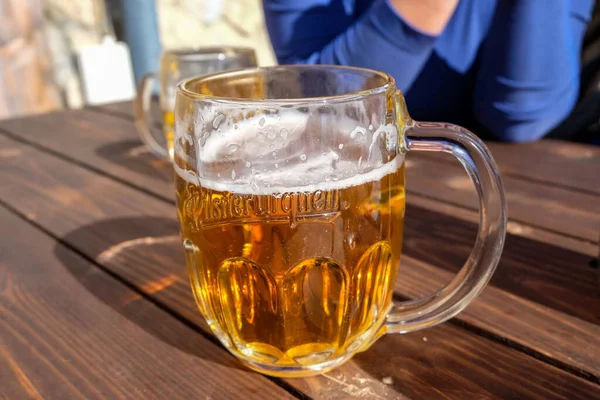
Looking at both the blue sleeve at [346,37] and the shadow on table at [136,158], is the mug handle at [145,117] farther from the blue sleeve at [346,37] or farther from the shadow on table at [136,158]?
the blue sleeve at [346,37]

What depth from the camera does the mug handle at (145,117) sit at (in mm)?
991

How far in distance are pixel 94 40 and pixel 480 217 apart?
2.43 meters

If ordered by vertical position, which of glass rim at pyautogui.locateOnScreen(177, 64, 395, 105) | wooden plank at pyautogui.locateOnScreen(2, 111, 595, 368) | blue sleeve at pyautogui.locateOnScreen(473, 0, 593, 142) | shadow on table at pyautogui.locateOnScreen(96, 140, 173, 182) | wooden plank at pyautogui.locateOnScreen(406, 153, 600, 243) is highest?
A: glass rim at pyautogui.locateOnScreen(177, 64, 395, 105)

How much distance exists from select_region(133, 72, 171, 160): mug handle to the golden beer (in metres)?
0.53

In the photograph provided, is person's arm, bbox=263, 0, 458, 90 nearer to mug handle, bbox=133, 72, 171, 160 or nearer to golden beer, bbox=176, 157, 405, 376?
mug handle, bbox=133, 72, 171, 160

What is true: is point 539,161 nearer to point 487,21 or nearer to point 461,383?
point 487,21

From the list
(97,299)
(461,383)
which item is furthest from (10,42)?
(461,383)

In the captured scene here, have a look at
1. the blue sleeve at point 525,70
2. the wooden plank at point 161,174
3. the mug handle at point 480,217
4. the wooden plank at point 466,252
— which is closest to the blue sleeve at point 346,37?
the blue sleeve at point 525,70

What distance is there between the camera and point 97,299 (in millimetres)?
594

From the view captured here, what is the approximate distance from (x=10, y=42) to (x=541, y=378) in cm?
226

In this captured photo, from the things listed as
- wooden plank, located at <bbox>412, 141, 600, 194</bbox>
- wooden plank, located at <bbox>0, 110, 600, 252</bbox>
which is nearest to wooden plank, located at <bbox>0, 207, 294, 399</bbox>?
wooden plank, located at <bbox>0, 110, 600, 252</bbox>

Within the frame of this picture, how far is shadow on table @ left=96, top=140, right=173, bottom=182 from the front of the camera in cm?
99

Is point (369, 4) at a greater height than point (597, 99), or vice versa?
point (369, 4)

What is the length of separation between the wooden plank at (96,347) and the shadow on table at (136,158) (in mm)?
337
